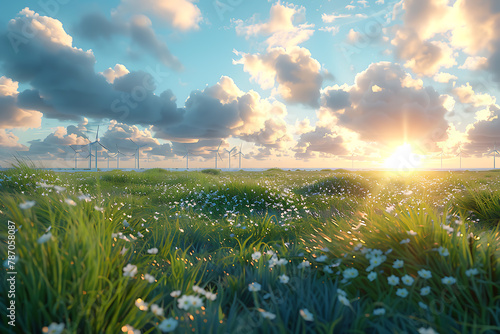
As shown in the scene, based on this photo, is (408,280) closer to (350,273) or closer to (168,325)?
(350,273)

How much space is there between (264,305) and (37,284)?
204cm

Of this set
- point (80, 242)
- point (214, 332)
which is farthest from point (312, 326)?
point (80, 242)

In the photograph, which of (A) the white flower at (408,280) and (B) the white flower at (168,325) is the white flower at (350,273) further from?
(B) the white flower at (168,325)

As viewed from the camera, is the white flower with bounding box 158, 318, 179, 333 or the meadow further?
the meadow

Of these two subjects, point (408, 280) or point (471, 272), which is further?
point (408, 280)

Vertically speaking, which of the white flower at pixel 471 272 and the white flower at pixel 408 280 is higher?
the white flower at pixel 471 272

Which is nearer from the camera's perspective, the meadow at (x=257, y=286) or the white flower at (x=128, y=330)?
the white flower at (x=128, y=330)

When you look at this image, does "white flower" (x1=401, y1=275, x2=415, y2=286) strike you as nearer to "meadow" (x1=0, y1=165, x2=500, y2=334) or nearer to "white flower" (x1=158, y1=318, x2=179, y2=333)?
"meadow" (x1=0, y1=165, x2=500, y2=334)

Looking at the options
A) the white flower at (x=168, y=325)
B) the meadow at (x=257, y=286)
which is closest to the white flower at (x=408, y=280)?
the meadow at (x=257, y=286)

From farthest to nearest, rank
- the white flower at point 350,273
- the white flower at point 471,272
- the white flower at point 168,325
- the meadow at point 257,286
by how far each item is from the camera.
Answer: the white flower at point 350,273, the white flower at point 471,272, the meadow at point 257,286, the white flower at point 168,325

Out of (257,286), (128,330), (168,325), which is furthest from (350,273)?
(128,330)

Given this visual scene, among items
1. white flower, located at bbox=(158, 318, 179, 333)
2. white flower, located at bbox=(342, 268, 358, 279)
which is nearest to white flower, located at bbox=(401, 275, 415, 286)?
white flower, located at bbox=(342, 268, 358, 279)

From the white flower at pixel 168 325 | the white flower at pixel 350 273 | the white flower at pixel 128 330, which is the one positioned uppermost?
the white flower at pixel 350 273

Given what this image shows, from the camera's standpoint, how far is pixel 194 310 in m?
2.46
